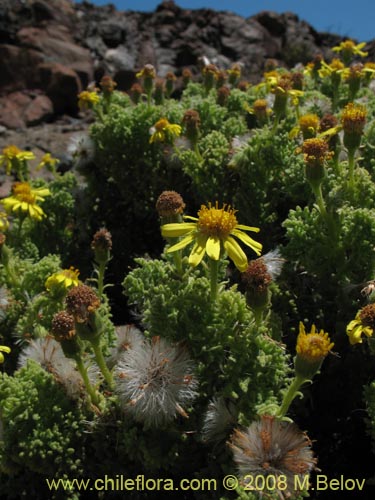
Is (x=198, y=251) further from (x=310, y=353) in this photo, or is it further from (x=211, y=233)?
(x=310, y=353)

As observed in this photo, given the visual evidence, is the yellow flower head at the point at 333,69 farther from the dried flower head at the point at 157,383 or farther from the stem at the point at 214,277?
the dried flower head at the point at 157,383

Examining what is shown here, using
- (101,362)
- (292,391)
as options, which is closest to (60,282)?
(101,362)

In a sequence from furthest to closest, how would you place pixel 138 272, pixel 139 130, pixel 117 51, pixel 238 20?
pixel 238 20
pixel 117 51
pixel 139 130
pixel 138 272

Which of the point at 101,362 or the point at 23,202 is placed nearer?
the point at 101,362

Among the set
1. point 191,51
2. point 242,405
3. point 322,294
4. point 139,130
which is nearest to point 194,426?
point 242,405

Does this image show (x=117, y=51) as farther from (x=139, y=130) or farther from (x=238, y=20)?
(x=139, y=130)
